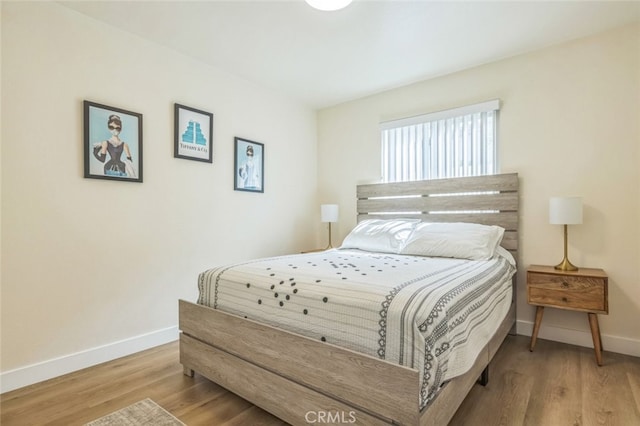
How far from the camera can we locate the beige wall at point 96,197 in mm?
2043

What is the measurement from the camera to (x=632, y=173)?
246 cm

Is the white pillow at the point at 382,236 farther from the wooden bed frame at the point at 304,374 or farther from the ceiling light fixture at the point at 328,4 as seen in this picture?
the ceiling light fixture at the point at 328,4

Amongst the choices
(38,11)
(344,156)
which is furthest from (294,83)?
(38,11)

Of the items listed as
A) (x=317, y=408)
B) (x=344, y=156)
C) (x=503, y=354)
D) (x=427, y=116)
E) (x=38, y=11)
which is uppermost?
(x=38, y=11)

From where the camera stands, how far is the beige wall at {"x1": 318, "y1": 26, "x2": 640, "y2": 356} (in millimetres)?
2480

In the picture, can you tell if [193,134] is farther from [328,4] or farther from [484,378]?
[484,378]

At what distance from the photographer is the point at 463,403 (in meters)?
1.80

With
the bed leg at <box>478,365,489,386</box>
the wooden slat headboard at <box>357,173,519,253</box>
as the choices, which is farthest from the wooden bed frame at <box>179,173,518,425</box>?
the wooden slat headboard at <box>357,173,519,253</box>

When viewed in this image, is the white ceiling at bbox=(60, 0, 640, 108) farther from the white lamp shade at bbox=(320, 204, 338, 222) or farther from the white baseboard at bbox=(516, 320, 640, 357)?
the white baseboard at bbox=(516, 320, 640, 357)

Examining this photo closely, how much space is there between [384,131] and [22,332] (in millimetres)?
3584

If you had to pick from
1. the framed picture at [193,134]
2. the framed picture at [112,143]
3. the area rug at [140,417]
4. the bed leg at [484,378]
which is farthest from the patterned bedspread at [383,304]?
the framed picture at [193,134]

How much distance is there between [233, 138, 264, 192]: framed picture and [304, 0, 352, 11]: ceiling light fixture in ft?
5.38

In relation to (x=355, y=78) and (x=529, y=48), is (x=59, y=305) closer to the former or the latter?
(x=355, y=78)

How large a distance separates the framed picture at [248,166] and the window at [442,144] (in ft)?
4.67
